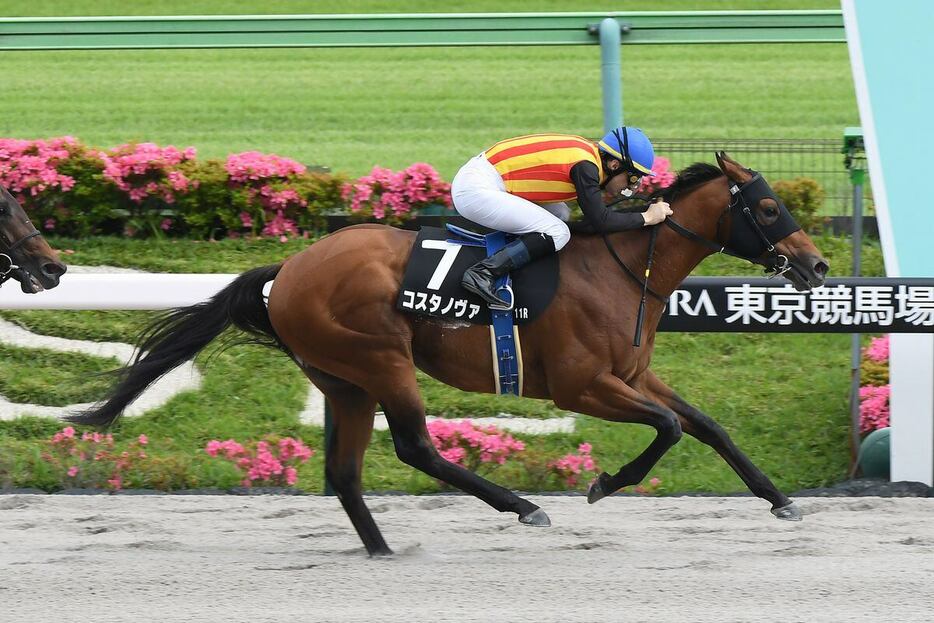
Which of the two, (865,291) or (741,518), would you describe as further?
(865,291)

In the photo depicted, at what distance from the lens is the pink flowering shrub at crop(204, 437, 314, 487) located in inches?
235

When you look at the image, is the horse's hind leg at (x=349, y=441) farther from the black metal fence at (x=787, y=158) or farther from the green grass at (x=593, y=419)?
the black metal fence at (x=787, y=158)

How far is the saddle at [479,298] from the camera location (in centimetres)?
480

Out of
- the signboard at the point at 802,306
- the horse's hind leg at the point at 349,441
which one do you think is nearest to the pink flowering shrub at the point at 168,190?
the signboard at the point at 802,306

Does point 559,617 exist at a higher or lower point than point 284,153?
lower

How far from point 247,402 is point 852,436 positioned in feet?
9.48

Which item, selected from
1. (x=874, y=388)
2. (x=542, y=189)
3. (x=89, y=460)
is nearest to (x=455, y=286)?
(x=542, y=189)

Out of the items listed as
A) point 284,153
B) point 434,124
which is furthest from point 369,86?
point 284,153

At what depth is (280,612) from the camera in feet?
13.2

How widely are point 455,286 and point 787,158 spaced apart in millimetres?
5129

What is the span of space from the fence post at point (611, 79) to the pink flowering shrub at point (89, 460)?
3199mm

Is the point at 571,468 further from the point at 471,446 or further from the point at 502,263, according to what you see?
the point at 502,263

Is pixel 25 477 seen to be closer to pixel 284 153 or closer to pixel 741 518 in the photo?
pixel 741 518

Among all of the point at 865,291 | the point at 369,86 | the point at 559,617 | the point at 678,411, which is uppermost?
the point at 369,86
